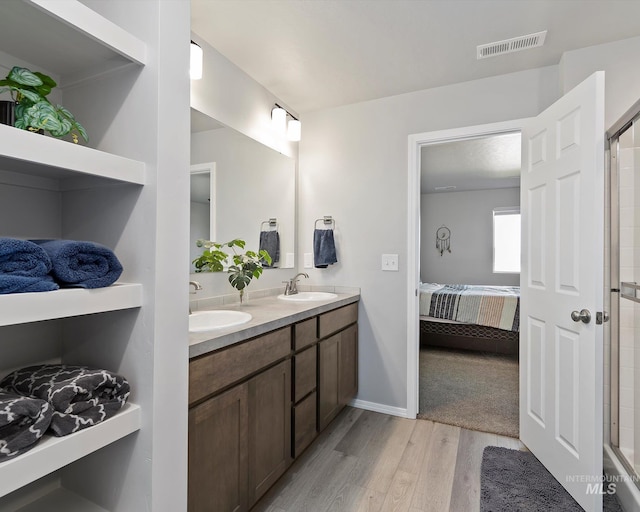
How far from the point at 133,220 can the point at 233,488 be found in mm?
1108

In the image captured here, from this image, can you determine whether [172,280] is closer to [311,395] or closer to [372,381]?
[311,395]

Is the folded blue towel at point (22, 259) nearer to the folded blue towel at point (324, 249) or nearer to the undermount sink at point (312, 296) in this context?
the undermount sink at point (312, 296)

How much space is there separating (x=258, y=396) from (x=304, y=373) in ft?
1.47

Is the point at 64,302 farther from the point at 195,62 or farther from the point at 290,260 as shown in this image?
the point at 290,260

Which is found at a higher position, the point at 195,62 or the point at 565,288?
the point at 195,62

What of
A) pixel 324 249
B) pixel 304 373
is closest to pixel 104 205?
pixel 304 373

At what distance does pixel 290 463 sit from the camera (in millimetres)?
1823

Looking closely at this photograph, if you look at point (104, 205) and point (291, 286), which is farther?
point (291, 286)

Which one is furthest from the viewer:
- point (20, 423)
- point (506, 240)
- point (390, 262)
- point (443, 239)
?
point (443, 239)

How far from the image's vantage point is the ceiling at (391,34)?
1.74 m

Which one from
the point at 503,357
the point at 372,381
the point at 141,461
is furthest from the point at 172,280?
the point at 503,357

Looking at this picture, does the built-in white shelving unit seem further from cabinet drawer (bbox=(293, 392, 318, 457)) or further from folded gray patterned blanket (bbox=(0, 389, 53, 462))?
cabinet drawer (bbox=(293, 392, 318, 457))

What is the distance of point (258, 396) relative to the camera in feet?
5.05

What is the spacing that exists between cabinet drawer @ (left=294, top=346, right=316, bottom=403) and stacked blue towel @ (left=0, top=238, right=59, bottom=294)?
1276 millimetres
